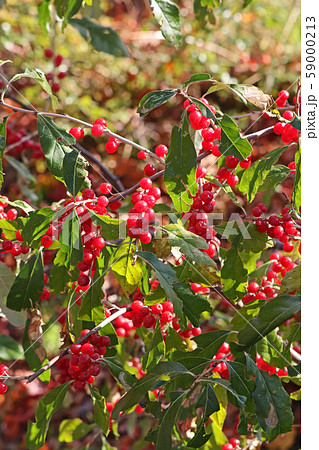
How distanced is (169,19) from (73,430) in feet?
3.71

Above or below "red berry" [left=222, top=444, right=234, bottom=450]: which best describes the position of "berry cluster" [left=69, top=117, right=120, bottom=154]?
above

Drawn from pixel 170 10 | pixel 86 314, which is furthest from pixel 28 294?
pixel 170 10

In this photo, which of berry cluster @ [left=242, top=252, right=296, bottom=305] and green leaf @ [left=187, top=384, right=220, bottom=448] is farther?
berry cluster @ [left=242, top=252, right=296, bottom=305]

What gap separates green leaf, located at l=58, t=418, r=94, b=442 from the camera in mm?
1386

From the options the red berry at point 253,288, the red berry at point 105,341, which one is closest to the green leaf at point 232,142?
the red berry at point 253,288

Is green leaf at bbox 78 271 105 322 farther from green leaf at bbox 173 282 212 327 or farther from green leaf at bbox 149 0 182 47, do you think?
green leaf at bbox 149 0 182 47

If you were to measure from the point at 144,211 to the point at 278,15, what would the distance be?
287 cm

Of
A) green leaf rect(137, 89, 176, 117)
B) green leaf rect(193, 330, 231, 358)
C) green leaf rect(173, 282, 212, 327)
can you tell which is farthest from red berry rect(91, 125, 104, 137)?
green leaf rect(193, 330, 231, 358)

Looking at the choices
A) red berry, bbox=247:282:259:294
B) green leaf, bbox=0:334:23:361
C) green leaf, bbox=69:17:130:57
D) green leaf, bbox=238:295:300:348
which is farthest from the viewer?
green leaf, bbox=69:17:130:57

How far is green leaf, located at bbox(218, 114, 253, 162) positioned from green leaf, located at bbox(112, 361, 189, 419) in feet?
1.28

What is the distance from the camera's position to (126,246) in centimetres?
91

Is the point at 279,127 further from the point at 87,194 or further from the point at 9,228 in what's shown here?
the point at 9,228

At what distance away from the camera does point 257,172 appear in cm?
100

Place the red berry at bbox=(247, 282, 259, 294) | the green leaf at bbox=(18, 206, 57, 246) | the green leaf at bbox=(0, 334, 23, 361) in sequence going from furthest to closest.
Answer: the green leaf at bbox=(0, 334, 23, 361) → the red berry at bbox=(247, 282, 259, 294) → the green leaf at bbox=(18, 206, 57, 246)
